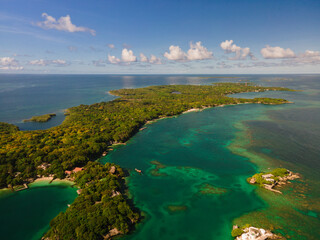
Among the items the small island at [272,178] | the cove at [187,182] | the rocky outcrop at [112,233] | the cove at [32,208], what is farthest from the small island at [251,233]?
the cove at [32,208]

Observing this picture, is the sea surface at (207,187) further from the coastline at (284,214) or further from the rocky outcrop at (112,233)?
the rocky outcrop at (112,233)

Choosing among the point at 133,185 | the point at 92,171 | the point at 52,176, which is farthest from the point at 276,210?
the point at 52,176

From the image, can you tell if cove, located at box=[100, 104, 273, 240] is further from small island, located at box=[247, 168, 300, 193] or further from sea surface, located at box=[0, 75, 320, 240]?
small island, located at box=[247, 168, 300, 193]

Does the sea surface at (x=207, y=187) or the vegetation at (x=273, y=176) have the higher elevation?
the vegetation at (x=273, y=176)

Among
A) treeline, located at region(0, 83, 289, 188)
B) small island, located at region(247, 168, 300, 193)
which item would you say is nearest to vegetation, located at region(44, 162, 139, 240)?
treeline, located at region(0, 83, 289, 188)

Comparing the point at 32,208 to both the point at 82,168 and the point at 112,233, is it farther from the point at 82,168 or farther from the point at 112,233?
the point at 112,233

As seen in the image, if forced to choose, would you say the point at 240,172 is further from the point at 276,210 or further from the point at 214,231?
the point at 214,231
